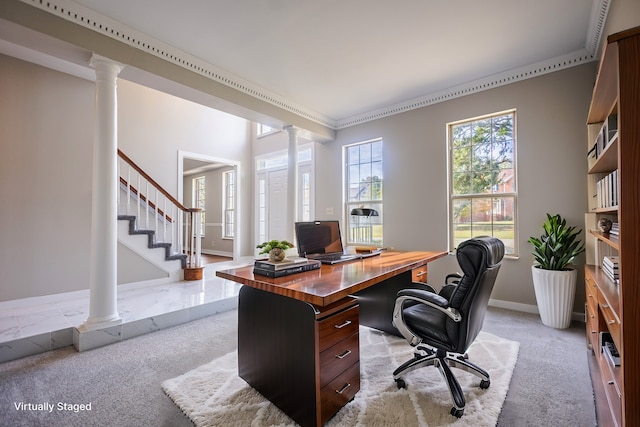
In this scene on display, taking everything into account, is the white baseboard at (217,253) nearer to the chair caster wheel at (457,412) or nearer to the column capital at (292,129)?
the column capital at (292,129)

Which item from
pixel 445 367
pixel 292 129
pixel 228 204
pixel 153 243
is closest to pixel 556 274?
pixel 445 367

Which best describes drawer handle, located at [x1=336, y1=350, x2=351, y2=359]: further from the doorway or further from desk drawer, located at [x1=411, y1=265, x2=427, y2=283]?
the doorway

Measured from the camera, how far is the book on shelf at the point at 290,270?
1785 millimetres

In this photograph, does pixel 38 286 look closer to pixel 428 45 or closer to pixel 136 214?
pixel 136 214

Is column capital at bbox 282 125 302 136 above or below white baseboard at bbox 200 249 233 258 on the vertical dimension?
above

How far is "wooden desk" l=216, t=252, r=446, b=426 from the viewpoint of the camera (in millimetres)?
1474

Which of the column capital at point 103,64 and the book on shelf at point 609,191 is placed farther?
the column capital at point 103,64

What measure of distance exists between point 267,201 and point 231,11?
4.37 meters

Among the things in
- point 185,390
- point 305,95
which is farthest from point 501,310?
point 305,95

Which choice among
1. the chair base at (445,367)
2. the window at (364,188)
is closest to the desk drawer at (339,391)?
the chair base at (445,367)

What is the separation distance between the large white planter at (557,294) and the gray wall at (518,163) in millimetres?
376

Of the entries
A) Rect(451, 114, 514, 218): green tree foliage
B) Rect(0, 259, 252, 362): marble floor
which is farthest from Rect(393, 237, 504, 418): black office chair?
Rect(0, 259, 252, 362): marble floor

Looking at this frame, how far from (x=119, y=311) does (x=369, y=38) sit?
3802mm

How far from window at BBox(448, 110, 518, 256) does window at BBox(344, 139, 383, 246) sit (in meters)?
1.13
